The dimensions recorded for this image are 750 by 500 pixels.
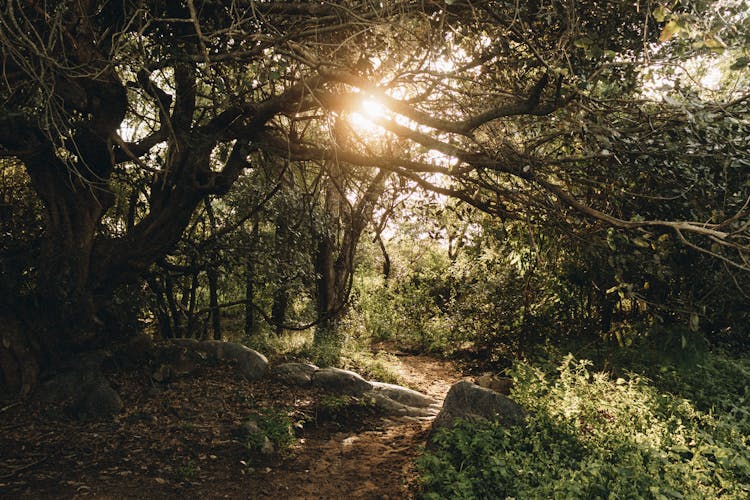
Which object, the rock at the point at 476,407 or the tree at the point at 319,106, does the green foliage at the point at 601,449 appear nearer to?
the rock at the point at 476,407

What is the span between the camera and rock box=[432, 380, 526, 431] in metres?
5.73

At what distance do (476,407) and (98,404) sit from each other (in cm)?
453

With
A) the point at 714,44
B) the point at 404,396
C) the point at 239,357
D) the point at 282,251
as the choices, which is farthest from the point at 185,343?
the point at 714,44

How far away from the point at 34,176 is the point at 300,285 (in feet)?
15.6

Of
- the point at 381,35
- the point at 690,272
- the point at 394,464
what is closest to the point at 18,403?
the point at 394,464

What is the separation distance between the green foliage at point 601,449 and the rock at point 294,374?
3227 millimetres

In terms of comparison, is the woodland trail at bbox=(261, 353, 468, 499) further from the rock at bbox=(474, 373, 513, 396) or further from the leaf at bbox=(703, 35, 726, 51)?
the leaf at bbox=(703, 35, 726, 51)

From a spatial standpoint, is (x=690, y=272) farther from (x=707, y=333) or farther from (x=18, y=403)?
(x=18, y=403)

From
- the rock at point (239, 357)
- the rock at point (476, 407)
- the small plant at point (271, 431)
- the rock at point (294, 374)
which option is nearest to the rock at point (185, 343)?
the rock at point (239, 357)

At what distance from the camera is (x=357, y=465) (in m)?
5.76

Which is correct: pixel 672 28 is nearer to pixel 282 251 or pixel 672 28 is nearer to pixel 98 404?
pixel 98 404

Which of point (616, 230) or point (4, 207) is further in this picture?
point (4, 207)

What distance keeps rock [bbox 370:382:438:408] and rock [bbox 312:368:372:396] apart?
0.22 metres

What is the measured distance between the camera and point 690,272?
5973 millimetres
